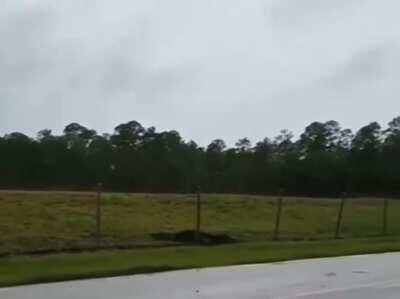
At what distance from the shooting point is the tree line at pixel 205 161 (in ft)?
238

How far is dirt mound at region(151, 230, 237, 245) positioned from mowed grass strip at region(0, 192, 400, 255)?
1.63ft

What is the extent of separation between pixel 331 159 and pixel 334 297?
85.4 metres

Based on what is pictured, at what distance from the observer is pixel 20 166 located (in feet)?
226

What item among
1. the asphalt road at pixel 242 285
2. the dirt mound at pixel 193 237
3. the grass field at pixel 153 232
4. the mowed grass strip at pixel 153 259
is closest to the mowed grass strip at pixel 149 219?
the grass field at pixel 153 232

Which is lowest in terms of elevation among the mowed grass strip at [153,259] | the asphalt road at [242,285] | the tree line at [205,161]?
the mowed grass strip at [153,259]

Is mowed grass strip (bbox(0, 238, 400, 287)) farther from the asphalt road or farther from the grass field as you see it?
the asphalt road

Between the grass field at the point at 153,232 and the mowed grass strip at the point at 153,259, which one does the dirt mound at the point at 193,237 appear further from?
the mowed grass strip at the point at 153,259

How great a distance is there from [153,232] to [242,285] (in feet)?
48.6

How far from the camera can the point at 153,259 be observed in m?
20.0

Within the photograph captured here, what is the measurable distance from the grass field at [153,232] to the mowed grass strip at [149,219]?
1.4 inches

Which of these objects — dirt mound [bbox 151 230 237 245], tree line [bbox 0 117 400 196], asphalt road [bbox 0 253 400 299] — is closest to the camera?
asphalt road [bbox 0 253 400 299]

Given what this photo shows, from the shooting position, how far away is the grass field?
18844 millimetres

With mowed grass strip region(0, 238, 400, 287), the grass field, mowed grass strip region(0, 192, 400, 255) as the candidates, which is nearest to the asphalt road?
mowed grass strip region(0, 238, 400, 287)

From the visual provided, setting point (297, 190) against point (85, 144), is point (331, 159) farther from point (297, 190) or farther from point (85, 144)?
point (85, 144)
